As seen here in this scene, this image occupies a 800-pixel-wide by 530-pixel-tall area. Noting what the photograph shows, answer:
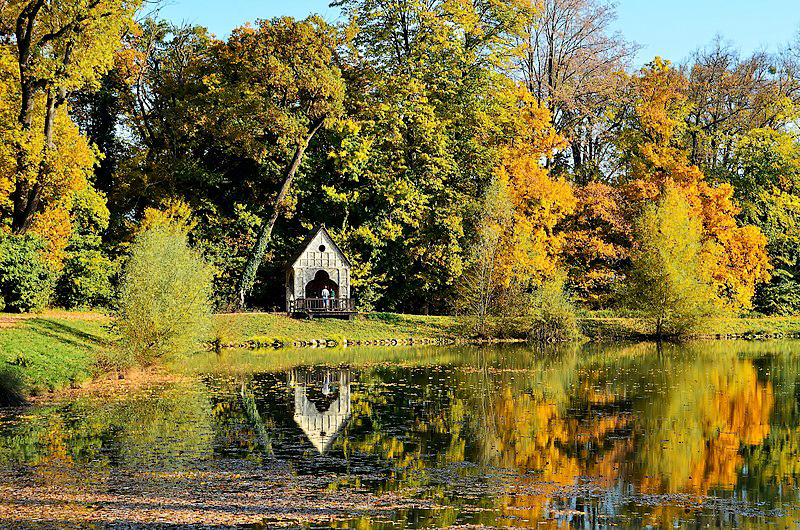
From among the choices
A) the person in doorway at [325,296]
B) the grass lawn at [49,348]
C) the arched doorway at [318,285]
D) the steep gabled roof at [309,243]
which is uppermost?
the steep gabled roof at [309,243]

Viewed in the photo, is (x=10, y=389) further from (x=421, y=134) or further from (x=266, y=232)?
(x=421, y=134)

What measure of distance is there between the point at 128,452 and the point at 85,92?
34.2 m

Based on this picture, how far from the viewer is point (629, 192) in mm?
48188

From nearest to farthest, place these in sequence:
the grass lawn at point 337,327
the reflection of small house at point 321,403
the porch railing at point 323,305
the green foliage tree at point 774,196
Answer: the reflection of small house at point 321,403
the grass lawn at point 337,327
the porch railing at point 323,305
the green foliage tree at point 774,196

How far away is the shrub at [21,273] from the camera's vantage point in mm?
30281

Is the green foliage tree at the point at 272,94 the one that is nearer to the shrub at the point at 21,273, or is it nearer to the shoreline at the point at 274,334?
the shoreline at the point at 274,334

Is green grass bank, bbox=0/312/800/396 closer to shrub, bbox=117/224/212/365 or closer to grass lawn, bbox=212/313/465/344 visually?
grass lawn, bbox=212/313/465/344

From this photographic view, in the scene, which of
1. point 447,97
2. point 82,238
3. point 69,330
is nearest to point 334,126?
point 447,97

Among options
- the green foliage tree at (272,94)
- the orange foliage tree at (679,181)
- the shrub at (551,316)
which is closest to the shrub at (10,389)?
the green foliage tree at (272,94)

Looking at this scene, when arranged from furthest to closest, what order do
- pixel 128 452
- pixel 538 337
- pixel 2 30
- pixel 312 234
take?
1. pixel 312 234
2. pixel 538 337
3. pixel 2 30
4. pixel 128 452

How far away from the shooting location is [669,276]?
39375 mm

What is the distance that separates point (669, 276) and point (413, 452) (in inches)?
1114

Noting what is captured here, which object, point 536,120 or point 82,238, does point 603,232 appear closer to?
point 536,120

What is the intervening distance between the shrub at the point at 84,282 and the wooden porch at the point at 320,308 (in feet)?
27.0
